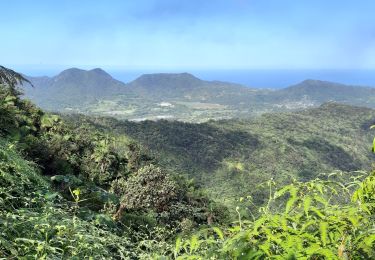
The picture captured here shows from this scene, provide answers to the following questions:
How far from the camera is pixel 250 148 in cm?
10088

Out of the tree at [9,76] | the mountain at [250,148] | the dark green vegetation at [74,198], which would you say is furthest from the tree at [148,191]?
the mountain at [250,148]

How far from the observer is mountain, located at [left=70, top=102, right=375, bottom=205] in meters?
77.6

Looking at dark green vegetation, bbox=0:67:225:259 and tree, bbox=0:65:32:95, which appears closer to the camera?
dark green vegetation, bbox=0:67:225:259

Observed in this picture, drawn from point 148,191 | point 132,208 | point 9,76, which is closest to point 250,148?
point 9,76

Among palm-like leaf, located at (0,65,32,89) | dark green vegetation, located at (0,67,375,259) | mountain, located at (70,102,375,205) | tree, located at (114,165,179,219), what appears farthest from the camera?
mountain, located at (70,102,375,205)

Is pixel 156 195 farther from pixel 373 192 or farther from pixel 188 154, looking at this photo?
pixel 188 154

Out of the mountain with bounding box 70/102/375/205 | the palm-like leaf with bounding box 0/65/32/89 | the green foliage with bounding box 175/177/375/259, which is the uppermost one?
the palm-like leaf with bounding box 0/65/32/89

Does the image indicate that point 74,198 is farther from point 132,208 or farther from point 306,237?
point 132,208

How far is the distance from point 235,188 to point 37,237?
69942mm

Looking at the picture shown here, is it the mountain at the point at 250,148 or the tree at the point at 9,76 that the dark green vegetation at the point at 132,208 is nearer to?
the tree at the point at 9,76

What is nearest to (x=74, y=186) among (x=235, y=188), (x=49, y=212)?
(x=49, y=212)

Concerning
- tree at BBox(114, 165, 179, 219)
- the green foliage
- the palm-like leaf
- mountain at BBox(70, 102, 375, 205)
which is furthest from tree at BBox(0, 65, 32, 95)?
mountain at BBox(70, 102, 375, 205)

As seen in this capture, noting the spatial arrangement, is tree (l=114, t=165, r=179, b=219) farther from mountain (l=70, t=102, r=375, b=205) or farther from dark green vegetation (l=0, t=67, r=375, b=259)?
mountain (l=70, t=102, r=375, b=205)

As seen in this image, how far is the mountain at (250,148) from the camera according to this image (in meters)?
77.6
